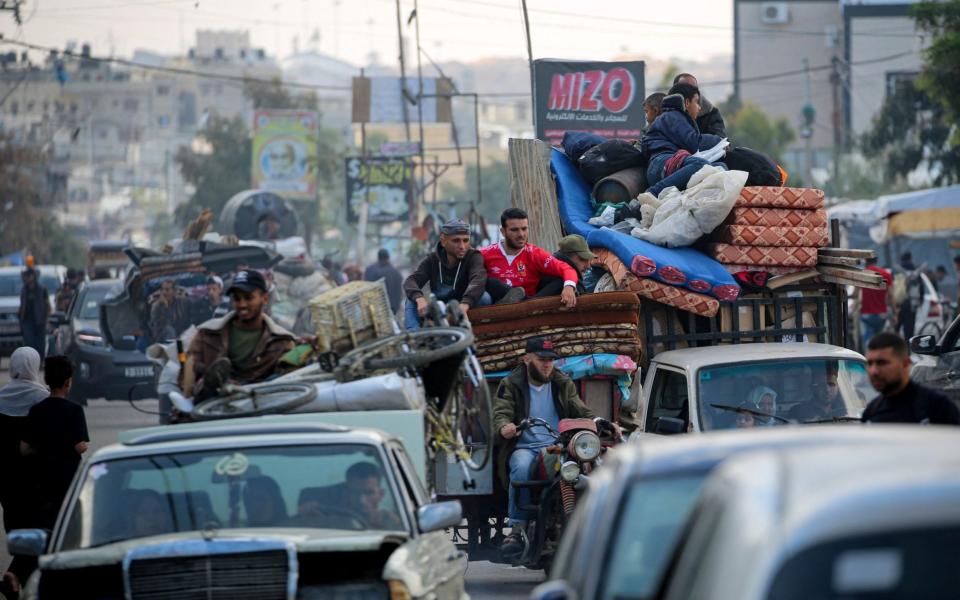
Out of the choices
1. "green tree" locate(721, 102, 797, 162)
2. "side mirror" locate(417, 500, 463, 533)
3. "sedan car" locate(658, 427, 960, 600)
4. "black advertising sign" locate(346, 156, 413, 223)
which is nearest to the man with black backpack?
"side mirror" locate(417, 500, 463, 533)

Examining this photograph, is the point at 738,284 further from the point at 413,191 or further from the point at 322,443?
the point at 413,191

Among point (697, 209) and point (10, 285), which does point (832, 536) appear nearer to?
point (697, 209)

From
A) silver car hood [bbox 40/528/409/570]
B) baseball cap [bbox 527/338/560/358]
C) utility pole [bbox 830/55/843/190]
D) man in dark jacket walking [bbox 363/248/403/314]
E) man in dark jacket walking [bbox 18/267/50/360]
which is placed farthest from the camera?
utility pole [bbox 830/55/843/190]

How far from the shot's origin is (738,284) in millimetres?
12945

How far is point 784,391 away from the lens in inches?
440

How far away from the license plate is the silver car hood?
17732 millimetres

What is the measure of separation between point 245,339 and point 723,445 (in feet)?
17.7

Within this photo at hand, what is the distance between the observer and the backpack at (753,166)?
541 inches

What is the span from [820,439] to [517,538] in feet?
22.8

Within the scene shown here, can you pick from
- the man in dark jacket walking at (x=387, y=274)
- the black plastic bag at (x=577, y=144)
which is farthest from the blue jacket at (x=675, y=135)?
the man in dark jacket walking at (x=387, y=274)

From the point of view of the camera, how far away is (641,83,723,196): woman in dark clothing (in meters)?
13.8

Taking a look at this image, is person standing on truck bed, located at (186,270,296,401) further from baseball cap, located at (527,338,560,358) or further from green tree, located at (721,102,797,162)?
green tree, located at (721,102,797,162)

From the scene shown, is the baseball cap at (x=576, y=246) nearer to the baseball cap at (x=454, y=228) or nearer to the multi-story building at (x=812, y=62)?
the baseball cap at (x=454, y=228)

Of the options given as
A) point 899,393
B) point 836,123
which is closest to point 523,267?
point 899,393
